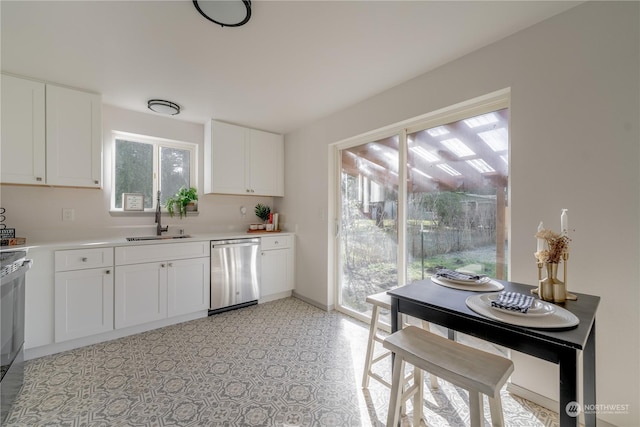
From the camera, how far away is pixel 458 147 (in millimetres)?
2074

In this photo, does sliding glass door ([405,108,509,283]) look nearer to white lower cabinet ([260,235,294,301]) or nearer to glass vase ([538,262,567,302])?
glass vase ([538,262,567,302])

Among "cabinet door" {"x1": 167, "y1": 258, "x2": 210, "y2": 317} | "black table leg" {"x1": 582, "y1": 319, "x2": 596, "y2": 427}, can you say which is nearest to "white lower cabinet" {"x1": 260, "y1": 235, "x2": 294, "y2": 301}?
"cabinet door" {"x1": 167, "y1": 258, "x2": 210, "y2": 317}

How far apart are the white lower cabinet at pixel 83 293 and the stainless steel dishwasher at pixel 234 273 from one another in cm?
93

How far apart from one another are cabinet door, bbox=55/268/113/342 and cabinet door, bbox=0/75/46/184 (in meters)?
0.92

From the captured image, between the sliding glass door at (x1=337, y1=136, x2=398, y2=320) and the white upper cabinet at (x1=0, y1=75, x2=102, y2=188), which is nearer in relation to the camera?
the white upper cabinet at (x1=0, y1=75, x2=102, y2=188)

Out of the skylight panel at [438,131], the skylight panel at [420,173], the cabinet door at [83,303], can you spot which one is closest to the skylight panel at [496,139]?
the skylight panel at [438,131]

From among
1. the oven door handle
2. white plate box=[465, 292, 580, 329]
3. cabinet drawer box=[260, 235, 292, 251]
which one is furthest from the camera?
cabinet drawer box=[260, 235, 292, 251]

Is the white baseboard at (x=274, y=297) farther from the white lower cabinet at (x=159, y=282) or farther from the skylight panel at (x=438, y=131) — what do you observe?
the skylight panel at (x=438, y=131)

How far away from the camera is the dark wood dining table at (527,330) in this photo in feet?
2.76

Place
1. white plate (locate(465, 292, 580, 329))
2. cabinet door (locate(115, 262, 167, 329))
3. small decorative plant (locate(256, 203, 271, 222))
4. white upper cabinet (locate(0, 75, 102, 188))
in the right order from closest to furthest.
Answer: white plate (locate(465, 292, 580, 329)), white upper cabinet (locate(0, 75, 102, 188)), cabinet door (locate(115, 262, 167, 329)), small decorative plant (locate(256, 203, 271, 222))

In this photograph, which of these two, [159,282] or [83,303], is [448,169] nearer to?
[159,282]

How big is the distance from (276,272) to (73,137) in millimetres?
2526

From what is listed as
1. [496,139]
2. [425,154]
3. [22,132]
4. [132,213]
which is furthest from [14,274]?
[496,139]

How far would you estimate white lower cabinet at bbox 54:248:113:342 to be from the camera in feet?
6.97
